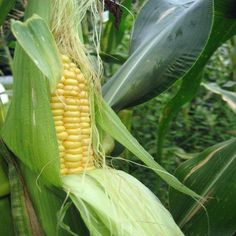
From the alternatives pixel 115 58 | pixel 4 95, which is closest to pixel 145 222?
pixel 4 95

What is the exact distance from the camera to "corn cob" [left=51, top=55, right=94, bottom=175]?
0.82 metres

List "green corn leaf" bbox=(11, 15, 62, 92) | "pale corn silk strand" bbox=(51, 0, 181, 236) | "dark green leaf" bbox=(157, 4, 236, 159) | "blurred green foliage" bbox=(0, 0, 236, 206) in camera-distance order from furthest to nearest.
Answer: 1. "blurred green foliage" bbox=(0, 0, 236, 206)
2. "dark green leaf" bbox=(157, 4, 236, 159)
3. "pale corn silk strand" bbox=(51, 0, 181, 236)
4. "green corn leaf" bbox=(11, 15, 62, 92)

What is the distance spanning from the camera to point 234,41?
231cm

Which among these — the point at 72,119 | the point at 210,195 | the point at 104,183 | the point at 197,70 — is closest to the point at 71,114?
the point at 72,119

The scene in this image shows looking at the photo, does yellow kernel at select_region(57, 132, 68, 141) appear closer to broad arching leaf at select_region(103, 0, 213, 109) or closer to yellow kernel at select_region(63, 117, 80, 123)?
yellow kernel at select_region(63, 117, 80, 123)

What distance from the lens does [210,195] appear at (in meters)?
1.18

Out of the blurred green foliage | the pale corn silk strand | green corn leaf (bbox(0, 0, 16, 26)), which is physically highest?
green corn leaf (bbox(0, 0, 16, 26))

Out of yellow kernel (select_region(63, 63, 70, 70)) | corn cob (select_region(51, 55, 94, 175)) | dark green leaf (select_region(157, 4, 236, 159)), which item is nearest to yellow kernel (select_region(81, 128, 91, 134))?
corn cob (select_region(51, 55, 94, 175))

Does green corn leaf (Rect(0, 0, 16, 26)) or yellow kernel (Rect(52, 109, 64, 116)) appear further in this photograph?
green corn leaf (Rect(0, 0, 16, 26))

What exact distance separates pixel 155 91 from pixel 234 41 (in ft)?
4.24

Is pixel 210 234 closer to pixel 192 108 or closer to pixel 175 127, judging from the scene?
pixel 175 127

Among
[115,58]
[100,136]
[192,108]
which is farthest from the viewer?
[192,108]

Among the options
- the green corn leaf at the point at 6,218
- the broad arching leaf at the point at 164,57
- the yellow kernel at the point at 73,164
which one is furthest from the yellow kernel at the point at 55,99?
the broad arching leaf at the point at 164,57

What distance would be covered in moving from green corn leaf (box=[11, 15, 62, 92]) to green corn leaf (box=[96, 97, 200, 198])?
169 millimetres
